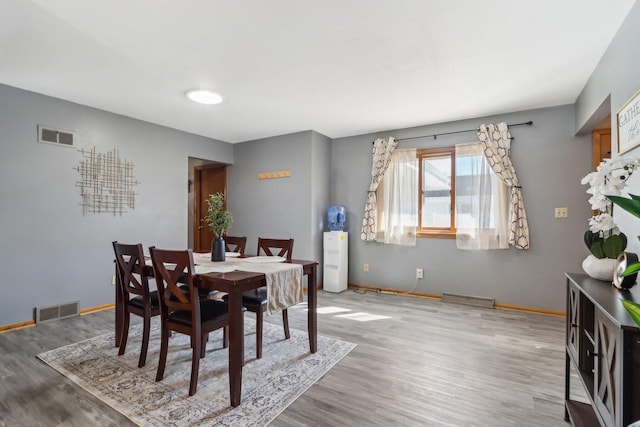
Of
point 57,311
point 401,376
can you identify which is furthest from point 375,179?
point 57,311

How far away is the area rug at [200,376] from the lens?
1763 mm

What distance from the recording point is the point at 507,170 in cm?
376

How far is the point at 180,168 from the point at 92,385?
324 cm

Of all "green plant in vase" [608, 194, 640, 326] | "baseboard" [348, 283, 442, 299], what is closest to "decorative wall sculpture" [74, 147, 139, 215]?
"baseboard" [348, 283, 442, 299]

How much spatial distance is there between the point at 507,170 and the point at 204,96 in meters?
3.64

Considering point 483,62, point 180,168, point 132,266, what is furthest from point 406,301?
point 180,168

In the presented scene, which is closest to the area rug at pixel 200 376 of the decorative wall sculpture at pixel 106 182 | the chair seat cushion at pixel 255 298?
the chair seat cushion at pixel 255 298

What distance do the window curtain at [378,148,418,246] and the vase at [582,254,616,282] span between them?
271 cm

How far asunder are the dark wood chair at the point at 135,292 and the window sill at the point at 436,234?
340cm

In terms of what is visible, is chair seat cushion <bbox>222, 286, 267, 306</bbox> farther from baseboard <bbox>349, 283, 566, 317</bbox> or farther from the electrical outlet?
the electrical outlet

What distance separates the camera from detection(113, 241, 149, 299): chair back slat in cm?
222

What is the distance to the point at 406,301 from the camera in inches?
164

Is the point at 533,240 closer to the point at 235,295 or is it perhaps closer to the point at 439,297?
the point at 439,297

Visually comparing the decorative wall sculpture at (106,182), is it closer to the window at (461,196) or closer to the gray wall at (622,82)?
the window at (461,196)
